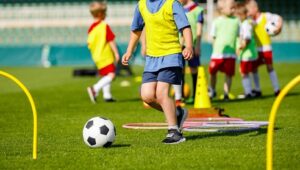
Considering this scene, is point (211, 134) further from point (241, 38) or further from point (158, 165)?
point (241, 38)

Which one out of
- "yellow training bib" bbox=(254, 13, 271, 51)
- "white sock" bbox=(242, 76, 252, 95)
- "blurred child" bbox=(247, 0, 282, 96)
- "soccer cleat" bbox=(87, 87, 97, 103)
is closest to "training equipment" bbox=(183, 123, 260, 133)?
"soccer cleat" bbox=(87, 87, 97, 103)

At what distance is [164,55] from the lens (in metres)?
9.92

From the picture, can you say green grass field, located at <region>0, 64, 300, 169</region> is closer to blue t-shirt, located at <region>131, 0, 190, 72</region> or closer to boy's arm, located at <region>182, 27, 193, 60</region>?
blue t-shirt, located at <region>131, 0, 190, 72</region>

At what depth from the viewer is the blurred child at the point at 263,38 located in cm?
1781

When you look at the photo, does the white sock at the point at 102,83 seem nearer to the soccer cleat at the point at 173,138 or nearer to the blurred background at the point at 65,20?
the soccer cleat at the point at 173,138

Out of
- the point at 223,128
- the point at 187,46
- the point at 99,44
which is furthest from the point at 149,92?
the point at 99,44

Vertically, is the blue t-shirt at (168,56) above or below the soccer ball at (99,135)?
above

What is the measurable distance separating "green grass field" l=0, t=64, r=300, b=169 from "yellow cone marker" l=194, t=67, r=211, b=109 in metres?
0.49

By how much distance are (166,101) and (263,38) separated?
851 centimetres

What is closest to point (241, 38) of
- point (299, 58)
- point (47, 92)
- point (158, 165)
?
point (47, 92)

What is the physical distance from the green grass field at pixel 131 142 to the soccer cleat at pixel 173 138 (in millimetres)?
110

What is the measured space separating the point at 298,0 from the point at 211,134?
38.7 metres

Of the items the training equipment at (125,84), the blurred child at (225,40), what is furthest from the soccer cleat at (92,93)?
the training equipment at (125,84)

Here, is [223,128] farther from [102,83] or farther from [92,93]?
[92,93]
